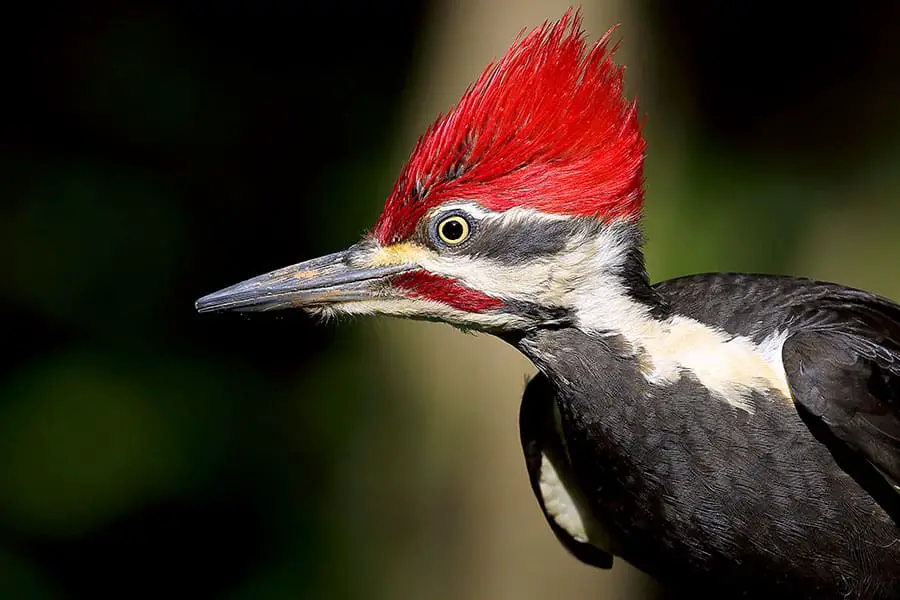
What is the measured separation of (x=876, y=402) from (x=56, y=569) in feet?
9.00

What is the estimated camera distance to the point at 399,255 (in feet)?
6.23

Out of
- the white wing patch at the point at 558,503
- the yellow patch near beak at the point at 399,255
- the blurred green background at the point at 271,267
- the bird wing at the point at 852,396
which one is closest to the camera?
the bird wing at the point at 852,396

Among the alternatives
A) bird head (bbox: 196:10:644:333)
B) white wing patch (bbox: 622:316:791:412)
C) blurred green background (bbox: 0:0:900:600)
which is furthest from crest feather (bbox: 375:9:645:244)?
blurred green background (bbox: 0:0:900:600)

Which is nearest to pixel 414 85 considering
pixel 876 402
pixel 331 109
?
pixel 331 109

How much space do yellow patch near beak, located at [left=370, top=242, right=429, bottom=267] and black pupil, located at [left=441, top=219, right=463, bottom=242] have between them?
0.16 ft

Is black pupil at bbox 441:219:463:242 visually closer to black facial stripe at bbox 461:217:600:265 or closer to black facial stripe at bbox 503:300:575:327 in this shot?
black facial stripe at bbox 461:217:600:265

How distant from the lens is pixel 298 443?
391 centimetres

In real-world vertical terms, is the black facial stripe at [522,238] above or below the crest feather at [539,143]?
below

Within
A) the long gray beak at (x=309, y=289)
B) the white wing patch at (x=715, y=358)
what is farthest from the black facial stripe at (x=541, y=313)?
the long gray beak at (x=309, y=289)

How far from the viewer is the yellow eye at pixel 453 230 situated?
1836mm

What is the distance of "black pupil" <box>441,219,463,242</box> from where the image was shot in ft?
6.04

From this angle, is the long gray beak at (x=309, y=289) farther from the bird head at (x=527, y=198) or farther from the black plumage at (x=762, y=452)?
the black plumage at (x=762, y=452)

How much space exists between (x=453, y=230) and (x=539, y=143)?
0.66ft

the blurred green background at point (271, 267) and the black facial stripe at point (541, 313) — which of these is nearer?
the black facial stripe at point (541, 313)
